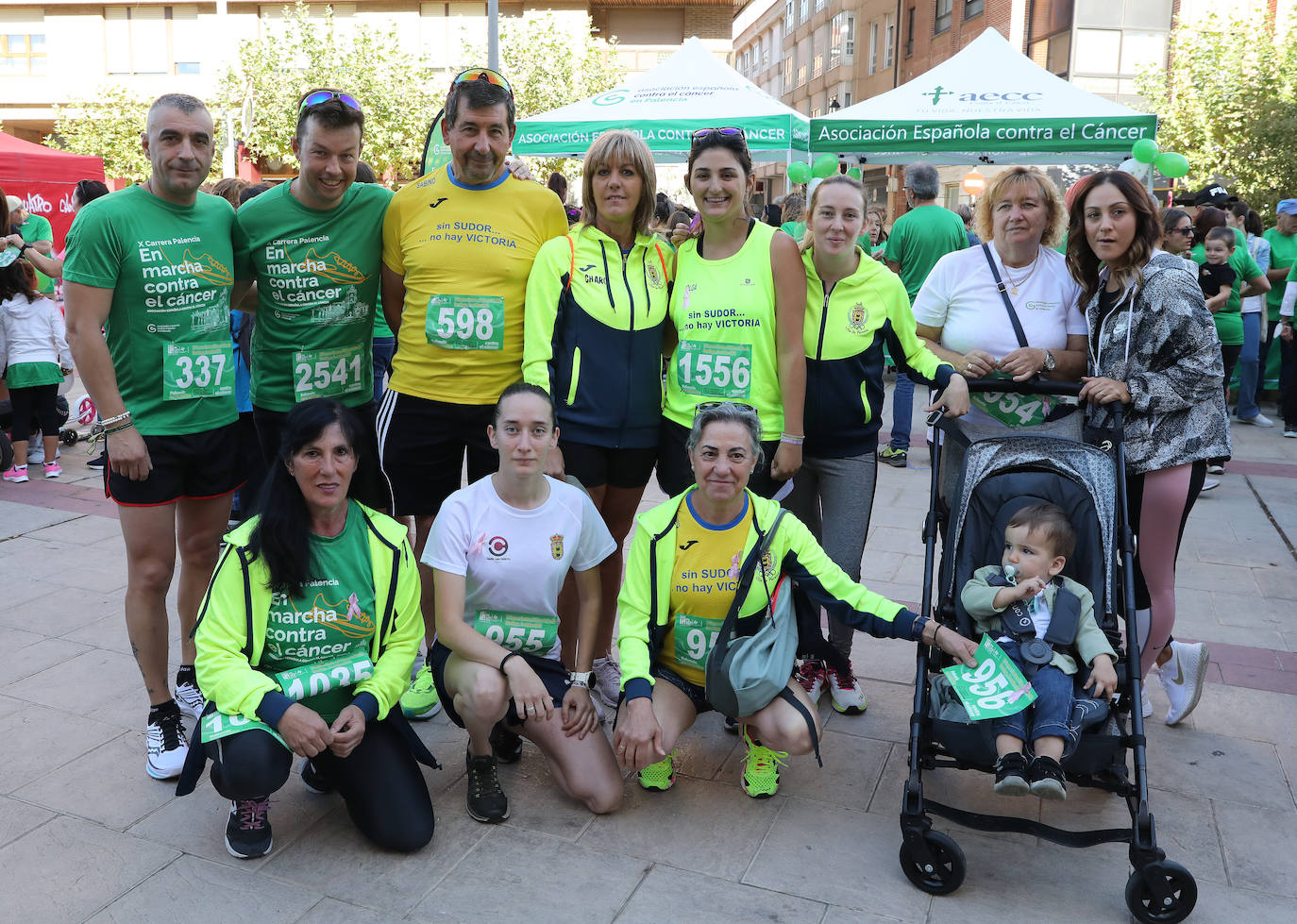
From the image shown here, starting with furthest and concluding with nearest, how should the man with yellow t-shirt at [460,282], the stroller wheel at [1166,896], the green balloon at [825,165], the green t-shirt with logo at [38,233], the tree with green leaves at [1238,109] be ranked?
1. the tree with green leaves at [1238,109]
2. the green balloon at [825,165]
3. the green t-shirt with logo at [38,233]
4. the man with yellow t-shirt at [460,282]
5. the stroller wheel at [1166,896]

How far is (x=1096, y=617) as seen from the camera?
3.28m

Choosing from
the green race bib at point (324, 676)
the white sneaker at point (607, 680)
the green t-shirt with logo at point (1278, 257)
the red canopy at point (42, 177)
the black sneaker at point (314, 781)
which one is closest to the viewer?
the green race bib at point (324, 676)

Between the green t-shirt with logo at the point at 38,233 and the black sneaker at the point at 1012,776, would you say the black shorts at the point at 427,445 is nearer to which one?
the black sneaker at the point at 1012,776

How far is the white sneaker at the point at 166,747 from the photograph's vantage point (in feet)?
11.1

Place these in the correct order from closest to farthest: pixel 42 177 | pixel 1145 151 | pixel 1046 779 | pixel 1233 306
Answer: pixel 1046 779 → pixel 1145 151 → pixel 1233 306 → pixel 42 177

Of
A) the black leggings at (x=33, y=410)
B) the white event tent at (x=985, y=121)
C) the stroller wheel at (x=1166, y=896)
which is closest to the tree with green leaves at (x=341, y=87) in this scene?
the white event tent at (x=985, y=121)

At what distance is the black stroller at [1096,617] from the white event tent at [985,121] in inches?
254

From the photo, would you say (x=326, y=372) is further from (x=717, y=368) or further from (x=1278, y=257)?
(x=1278, y=257)

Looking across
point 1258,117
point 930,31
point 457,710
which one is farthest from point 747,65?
point 457,710

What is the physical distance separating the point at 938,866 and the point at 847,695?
1.17 meters

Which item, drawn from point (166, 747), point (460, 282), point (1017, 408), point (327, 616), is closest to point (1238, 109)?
point (1017, 408)

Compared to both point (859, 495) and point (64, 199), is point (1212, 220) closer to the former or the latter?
point (859, 495)

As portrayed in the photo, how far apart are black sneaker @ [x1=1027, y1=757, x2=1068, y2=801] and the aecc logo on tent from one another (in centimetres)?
830

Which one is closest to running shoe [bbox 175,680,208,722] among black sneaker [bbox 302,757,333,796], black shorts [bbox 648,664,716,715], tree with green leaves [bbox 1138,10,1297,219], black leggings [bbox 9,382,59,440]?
black sneaker [bbox 302,757,333,796]
